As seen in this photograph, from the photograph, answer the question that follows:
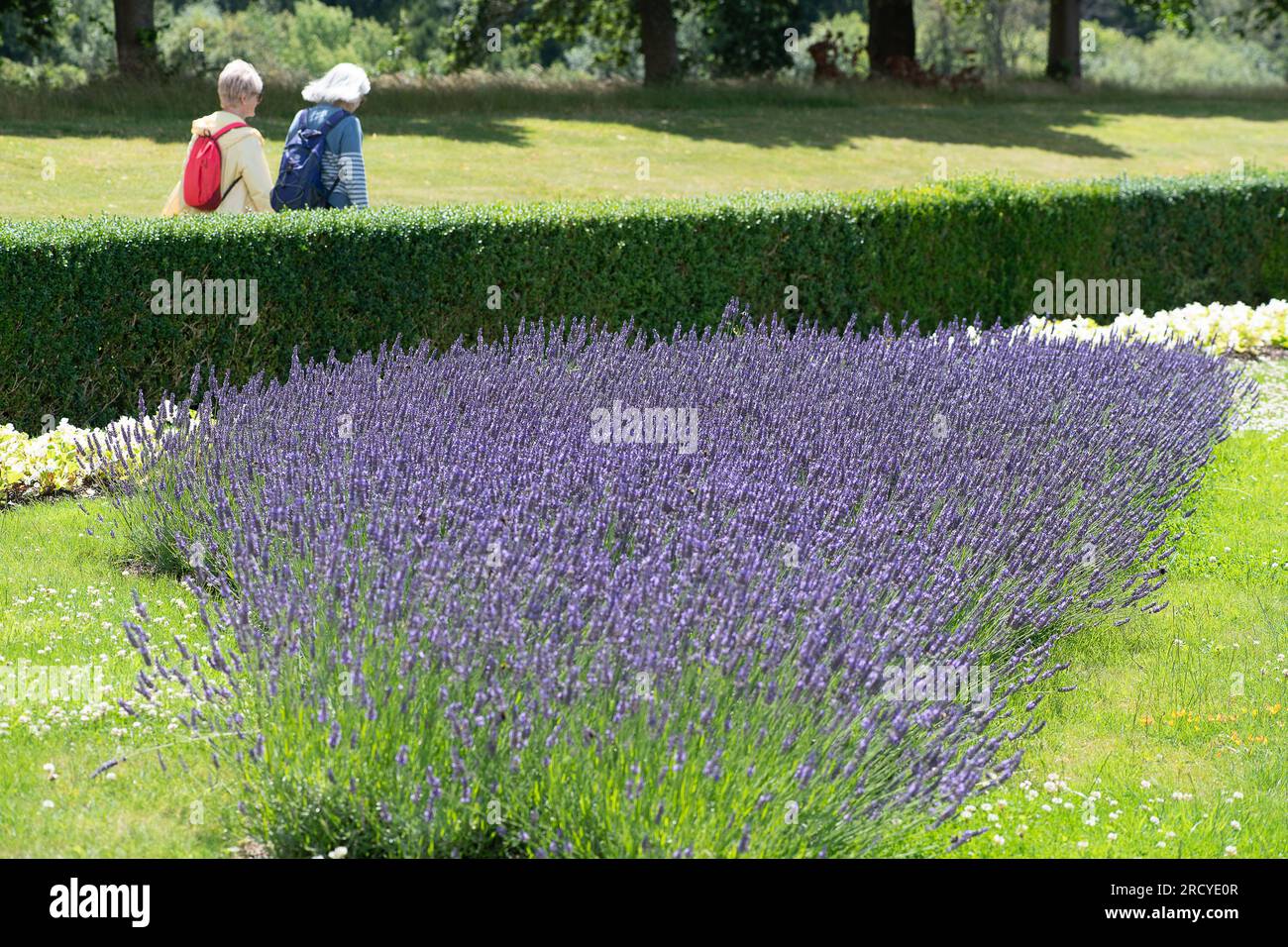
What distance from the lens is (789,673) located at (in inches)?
146

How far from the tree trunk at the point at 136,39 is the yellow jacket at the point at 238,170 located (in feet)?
48.0

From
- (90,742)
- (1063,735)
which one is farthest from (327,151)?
(1063,735)

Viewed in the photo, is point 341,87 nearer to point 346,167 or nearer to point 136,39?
point 346,167

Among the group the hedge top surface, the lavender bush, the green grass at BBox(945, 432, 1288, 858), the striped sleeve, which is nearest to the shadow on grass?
the hedge top surface

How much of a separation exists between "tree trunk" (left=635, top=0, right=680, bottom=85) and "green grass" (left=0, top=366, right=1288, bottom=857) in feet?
71.6

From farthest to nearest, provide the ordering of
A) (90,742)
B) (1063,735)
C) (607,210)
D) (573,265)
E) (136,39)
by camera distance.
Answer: (136,39)
(607,210)
(573,265)
(1063,735)
(90,742)

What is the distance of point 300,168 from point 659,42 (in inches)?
779

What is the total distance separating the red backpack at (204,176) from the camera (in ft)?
26.5

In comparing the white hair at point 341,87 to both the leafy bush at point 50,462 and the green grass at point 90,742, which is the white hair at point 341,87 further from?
the green grass at point 90,742

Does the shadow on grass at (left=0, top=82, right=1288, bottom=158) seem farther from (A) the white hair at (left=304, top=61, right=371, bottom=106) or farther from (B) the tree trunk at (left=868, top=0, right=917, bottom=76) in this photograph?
(A) the white hair at (left=304, top=61, right=371, bottom=106)

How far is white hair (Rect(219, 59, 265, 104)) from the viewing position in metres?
7.66

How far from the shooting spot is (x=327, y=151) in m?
8.45

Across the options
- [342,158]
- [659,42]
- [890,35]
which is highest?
[890,35]

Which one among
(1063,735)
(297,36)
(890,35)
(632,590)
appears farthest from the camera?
(297,36)
